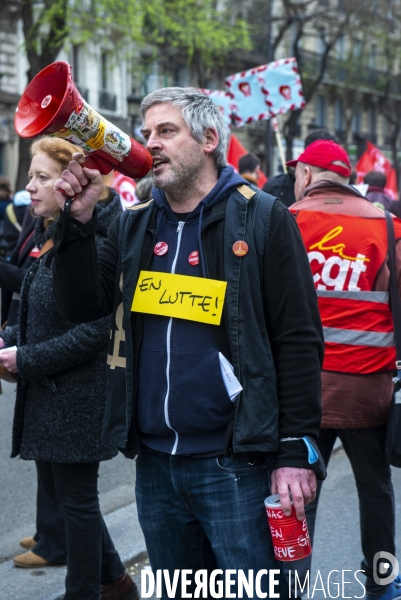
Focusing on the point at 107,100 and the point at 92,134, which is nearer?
the point at 92,134

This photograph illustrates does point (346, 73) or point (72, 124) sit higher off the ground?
point (72, 124)

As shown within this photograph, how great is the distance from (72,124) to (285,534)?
1213 millimetres

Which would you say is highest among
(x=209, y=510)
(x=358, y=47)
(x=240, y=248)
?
(x=240, y=248)

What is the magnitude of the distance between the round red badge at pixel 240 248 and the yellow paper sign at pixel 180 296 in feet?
0.29

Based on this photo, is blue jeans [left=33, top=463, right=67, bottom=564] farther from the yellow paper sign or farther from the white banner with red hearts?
the white banner with red hearts

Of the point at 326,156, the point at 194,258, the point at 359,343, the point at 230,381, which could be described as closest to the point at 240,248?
the point at 194,258

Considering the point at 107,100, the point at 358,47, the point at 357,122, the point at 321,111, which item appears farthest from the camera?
the point at 357,122

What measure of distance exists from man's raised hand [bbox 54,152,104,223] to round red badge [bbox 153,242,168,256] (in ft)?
0.69

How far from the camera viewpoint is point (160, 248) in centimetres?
262

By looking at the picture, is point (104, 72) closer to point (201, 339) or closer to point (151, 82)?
point (151, 82)

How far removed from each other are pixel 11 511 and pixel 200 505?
2.78 meters

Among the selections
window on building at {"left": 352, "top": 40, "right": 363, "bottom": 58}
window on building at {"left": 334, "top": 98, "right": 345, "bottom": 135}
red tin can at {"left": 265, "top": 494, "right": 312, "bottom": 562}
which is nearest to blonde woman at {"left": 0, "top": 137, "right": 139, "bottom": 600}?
red tin can at {"left": 265, "top": 494, "right": 312, "bottom": 562}

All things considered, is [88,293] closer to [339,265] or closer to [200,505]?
[200,505]

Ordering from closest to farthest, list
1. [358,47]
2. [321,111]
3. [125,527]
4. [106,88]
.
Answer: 1. [125,527]
2. [106,88]
3. [321,111]
4. [358,47]
